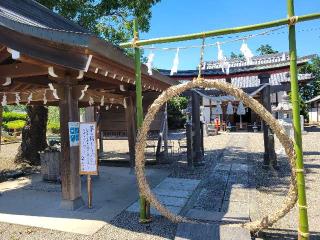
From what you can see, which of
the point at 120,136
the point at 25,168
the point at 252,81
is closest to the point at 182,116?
the point at 252,81

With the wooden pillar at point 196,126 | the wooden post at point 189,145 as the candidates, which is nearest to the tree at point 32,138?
the wooden post at point 189,145

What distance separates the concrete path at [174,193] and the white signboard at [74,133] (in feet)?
5.33

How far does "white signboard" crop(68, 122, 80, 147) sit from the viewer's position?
592 centimetres

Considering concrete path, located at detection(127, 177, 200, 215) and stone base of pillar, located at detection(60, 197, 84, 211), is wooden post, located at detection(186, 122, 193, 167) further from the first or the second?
stone base of pillar, located at detection(60, 197, 84, 211)

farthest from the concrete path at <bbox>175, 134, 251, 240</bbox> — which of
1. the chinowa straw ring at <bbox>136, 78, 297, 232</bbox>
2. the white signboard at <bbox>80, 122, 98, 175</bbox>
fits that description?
the white signboard at <bbox>80, 122, 98, 175</bbox>

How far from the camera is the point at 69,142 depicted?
5.98m

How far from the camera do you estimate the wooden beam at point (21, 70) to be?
220 inches

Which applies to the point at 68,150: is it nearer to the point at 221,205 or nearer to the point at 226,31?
the point at 221,205

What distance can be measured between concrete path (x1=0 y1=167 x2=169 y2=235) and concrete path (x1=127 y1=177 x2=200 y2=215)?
0.31 m

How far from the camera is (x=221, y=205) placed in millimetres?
6328

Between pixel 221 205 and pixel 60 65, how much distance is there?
3.96 metres

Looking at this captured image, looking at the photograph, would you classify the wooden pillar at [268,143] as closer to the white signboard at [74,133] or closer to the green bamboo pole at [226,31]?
the green bamboo pole at [226,31]

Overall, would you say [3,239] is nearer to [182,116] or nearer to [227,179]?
[227,179]

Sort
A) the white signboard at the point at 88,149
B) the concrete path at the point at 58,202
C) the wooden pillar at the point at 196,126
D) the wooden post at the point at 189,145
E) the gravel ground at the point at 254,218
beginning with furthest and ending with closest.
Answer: the wooden pillar at the point at 196,126, the wooden post at the point at 189,145, the white signboard at the point at 88,149, the concrete path at the point at 58,202, the gravel ground at the point at 254,218
